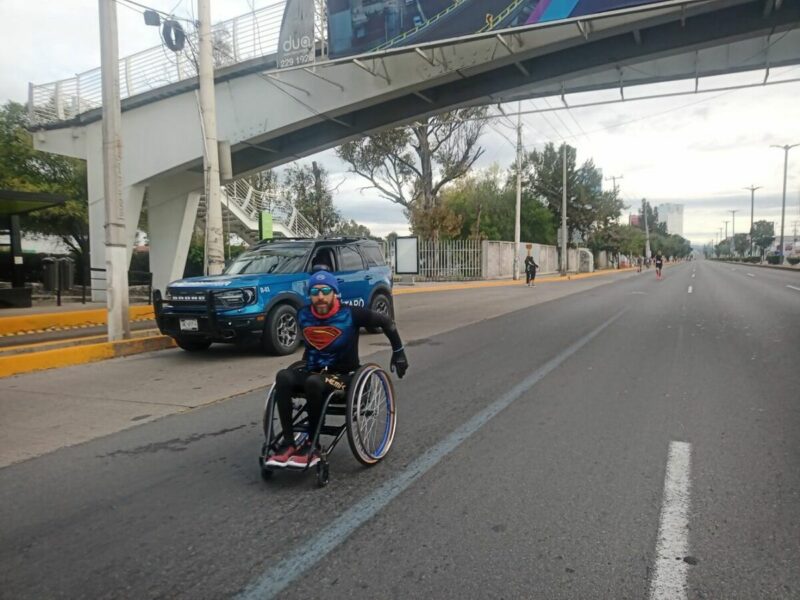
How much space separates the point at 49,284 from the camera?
68.7ft

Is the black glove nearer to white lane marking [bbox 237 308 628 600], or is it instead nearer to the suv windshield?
white lane marking [bbox 237 308 628 600]

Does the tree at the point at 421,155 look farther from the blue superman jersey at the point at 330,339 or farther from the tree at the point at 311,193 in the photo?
the blue superman jersey at the point at 330,339

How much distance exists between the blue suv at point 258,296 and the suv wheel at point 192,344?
2 centimetres

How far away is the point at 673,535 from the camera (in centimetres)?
334

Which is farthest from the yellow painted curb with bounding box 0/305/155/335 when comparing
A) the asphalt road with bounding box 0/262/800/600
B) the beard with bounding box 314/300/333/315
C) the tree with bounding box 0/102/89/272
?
the tree with bounding box 0/102/89/272

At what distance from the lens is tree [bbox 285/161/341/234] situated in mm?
39344

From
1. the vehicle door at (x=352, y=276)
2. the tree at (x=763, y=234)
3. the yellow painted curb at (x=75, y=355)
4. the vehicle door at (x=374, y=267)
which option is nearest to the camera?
the yellow painted curb at (x=75, y=355)

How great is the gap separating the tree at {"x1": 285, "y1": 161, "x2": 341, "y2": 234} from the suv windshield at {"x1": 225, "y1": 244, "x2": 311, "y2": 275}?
28959mm

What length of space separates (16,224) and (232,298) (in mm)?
13240

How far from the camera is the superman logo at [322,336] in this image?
4309 millimetres

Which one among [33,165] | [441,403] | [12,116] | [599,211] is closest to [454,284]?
[33,165]

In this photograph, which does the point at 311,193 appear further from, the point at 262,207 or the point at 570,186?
the point at 570,186

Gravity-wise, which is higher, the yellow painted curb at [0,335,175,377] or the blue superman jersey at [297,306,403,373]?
the blue superman jersey at [297,306,403,373]

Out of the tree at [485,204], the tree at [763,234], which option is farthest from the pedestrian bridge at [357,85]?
the tree at [763,234]
